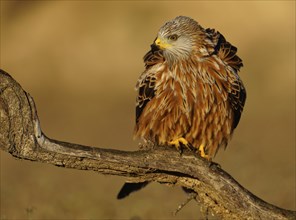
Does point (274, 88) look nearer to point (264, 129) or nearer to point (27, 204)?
point (264, 129)

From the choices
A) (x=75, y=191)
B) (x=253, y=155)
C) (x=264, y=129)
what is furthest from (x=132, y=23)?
(x=75, y=191)

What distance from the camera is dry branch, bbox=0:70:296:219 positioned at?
24.6ft

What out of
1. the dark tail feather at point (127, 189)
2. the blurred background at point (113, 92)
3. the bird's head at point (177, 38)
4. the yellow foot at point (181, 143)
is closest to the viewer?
the yellow foot at point (181, 143)

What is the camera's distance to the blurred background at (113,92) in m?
12.0

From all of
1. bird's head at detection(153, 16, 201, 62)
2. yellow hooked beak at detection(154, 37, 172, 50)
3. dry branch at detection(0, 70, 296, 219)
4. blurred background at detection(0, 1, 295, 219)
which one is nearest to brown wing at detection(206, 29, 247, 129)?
bird's head at detection(153, 16, 201, 62)

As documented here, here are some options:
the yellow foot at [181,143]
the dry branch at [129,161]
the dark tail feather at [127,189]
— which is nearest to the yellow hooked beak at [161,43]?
the yellow foot at [181,143]

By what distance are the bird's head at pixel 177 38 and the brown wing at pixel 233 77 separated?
0.31m

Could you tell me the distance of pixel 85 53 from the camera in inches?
714

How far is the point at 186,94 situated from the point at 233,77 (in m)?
0.60

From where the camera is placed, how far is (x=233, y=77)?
9.34m

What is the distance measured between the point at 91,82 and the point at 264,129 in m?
3.74

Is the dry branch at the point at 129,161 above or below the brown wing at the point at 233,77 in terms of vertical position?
below

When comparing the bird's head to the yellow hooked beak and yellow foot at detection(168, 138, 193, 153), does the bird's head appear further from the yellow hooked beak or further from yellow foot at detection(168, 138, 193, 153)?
yellow foot at detection(168, 138, 193, 153)

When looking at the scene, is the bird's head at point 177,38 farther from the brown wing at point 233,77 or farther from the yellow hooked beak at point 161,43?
the brown wing at point 233,77
